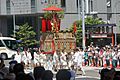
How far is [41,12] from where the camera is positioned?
58375mm

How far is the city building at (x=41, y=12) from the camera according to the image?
194 feet

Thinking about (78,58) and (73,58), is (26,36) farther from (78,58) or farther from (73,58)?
(78,58)

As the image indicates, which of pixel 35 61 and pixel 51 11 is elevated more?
pixel 51 11

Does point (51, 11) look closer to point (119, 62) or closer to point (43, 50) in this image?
point (43, 50)

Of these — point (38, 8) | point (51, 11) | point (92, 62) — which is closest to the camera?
point (51, 11)

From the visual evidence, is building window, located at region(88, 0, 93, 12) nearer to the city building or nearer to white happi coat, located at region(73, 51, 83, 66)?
the city building

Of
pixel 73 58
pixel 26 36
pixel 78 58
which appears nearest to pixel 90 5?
pixel 26 36

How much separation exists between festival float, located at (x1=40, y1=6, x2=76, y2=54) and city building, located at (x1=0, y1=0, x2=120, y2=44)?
3246 centimetres

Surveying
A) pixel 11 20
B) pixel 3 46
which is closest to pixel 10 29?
pixel 11 20

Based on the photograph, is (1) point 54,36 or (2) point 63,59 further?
(1) point 54,36

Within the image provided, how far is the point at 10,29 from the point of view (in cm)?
6391

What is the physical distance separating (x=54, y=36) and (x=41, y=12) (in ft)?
111

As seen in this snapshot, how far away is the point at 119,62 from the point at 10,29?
Answer: 39619mm

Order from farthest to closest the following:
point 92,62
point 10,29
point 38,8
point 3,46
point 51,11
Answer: point 10,29 < point 38,8 < point 3,46 < point 92,62 < point 51,11
